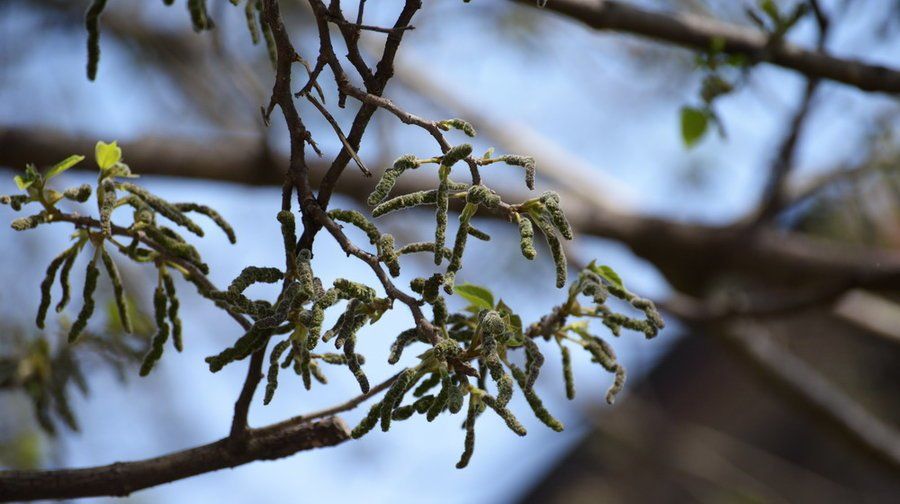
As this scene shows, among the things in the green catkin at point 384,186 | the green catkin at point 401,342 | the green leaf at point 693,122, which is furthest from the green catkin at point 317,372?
the green leaf at point 693,122

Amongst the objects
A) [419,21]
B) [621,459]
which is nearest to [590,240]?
[419,21]

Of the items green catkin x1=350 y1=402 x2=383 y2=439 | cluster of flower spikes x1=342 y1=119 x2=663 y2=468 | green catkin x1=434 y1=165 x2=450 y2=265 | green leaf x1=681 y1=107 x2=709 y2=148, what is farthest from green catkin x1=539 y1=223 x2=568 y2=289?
green leaf x1=681 y1=107 x2=709 y2=148

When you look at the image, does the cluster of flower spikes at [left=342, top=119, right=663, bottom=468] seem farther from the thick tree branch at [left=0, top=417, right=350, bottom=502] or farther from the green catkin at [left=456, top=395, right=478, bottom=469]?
the thick tree branch at [left=0, top=417, right=350, bottom=502]

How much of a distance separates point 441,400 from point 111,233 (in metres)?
0.41

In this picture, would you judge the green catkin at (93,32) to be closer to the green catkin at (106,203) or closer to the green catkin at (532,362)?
the green catkin at (106,203)

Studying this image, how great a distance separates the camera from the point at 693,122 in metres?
1.76

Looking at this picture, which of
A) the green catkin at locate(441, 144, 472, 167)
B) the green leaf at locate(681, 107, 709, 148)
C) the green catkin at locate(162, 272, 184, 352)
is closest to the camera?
the green catkin at locate(441, 144, 472, 167)

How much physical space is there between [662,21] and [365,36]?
2.13 metres

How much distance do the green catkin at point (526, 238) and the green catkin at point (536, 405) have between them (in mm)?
147

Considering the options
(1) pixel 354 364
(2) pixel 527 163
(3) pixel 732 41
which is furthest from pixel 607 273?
(3) pixel 732 41

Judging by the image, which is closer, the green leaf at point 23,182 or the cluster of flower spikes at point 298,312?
the cluster of flower spikes at point 298,312

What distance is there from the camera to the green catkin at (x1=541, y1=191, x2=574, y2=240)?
89 centimetres

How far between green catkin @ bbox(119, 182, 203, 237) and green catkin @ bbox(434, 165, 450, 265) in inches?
12.5

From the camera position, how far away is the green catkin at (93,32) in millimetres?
1031
